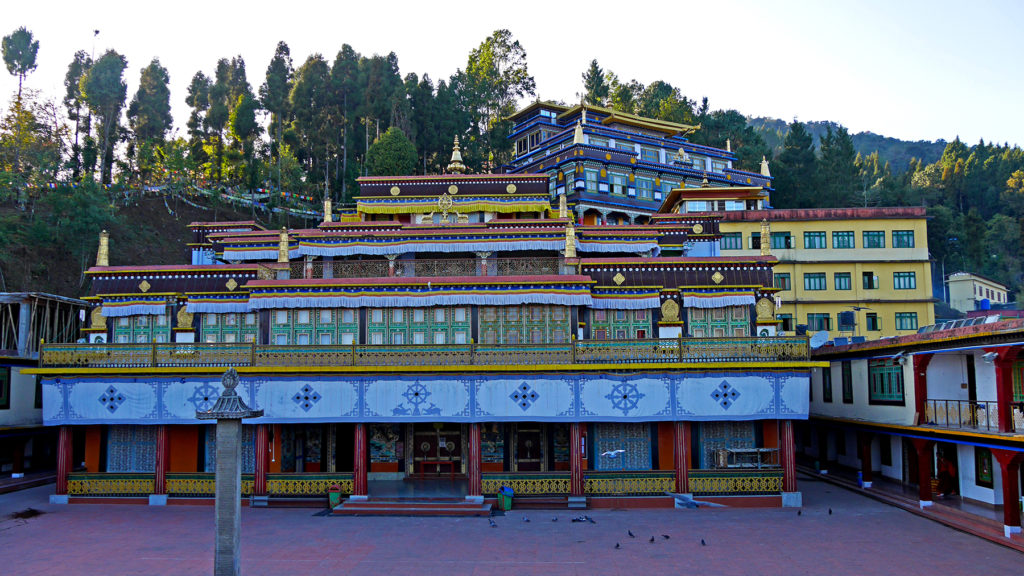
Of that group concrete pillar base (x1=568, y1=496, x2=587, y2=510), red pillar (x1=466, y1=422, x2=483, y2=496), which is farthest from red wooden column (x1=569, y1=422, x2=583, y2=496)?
red pillar (x1=466, y1=422, x2=483, y2=496)

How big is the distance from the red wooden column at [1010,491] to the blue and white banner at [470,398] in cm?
632

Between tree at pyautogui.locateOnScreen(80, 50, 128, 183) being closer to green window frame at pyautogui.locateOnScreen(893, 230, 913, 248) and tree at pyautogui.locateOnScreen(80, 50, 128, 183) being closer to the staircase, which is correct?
the staircase

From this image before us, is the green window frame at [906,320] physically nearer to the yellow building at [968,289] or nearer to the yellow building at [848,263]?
the yellow building at [848,263]

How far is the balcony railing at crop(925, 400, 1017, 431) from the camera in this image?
22812mm

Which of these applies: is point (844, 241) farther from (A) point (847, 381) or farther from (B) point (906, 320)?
(A) point (847, 381)

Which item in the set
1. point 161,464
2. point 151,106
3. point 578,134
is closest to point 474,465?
point 161,464

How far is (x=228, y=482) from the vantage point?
15.4m

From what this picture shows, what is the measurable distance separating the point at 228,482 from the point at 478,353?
12418mm

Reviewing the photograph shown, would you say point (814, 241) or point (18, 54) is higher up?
point (18, 54)

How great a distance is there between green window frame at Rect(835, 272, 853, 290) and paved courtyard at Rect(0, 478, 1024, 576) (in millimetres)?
26963

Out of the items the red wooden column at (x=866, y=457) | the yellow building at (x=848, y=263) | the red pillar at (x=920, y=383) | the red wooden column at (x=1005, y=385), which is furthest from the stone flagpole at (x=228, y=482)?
the yellow building at (x=848, y=263)

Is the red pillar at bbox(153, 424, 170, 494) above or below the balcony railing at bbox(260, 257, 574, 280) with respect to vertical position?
below

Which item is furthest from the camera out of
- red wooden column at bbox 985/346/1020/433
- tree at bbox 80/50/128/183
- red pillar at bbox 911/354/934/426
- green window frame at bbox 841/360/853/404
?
tree at bbox 80/50/128/183

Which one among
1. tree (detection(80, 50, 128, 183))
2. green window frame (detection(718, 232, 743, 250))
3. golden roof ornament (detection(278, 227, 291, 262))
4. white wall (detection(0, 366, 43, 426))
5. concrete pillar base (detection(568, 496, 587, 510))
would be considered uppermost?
tree (detection(80, 50, 128, 183))
